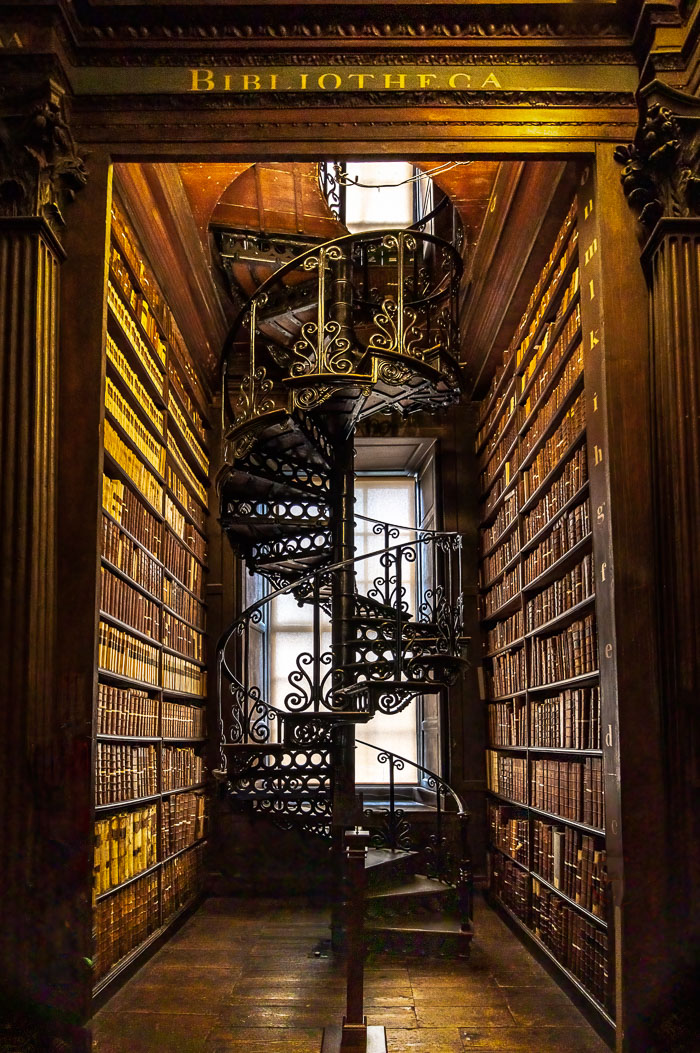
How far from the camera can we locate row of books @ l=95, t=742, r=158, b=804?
412 centimetres

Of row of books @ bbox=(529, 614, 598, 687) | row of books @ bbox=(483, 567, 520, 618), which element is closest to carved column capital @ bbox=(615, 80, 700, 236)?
row of books @ bbox=(529, 614, 598, 687)

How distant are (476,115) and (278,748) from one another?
11.4 feet

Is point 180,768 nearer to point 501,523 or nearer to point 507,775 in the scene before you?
point 507,775

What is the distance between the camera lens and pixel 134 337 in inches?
188

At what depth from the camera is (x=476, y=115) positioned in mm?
3500

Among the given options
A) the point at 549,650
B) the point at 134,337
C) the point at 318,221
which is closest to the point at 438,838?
the point at 549,650

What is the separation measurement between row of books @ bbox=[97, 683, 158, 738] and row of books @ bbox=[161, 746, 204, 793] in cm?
33

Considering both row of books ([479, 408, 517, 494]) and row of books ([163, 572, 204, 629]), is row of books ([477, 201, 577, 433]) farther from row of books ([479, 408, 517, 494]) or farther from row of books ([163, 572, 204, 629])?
row of books ([163, 572, 204, 629])

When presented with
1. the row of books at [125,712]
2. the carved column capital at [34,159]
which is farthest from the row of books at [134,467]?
the carved column capital at [34,159]

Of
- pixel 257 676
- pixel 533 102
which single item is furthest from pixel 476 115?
pixel 257 676

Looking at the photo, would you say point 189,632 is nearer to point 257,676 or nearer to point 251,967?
point 257,676

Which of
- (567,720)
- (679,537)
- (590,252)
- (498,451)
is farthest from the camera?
(498,451)

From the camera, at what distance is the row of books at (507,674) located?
222 inches

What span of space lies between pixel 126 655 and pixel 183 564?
1634mm
